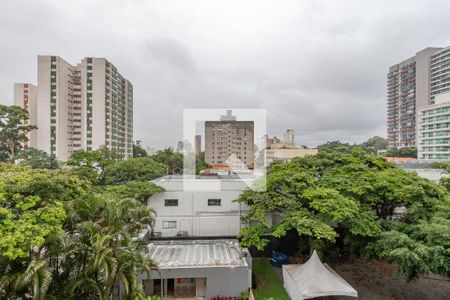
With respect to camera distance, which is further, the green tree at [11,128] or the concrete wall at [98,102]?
the concrete wall at [98,102]

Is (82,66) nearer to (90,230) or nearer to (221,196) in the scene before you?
(221,196)

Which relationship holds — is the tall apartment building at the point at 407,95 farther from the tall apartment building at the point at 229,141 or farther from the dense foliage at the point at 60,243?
the dense foliage at the point at 60,243

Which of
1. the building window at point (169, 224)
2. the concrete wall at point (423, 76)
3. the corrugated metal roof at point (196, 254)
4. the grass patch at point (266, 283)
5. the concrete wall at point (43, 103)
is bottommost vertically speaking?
the grass patch at point (266, 283)

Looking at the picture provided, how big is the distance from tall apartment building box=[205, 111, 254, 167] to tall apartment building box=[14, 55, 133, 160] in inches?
968

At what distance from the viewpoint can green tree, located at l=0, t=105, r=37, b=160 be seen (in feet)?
99.6

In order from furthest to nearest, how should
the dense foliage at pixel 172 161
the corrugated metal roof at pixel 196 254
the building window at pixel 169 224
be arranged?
1. the dense foliage at pixel 172 161
2. the building window at pixel 169 224
3. the corrugated metal roof at pixel 196 254

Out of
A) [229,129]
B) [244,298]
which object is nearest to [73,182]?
[244,298]

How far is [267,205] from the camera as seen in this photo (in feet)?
36.8

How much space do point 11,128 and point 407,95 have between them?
101190 mm

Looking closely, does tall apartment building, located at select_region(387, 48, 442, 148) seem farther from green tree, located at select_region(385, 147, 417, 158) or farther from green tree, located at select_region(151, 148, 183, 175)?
green tree, located at select_region(151, 148, 183, 175)

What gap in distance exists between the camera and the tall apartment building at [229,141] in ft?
104

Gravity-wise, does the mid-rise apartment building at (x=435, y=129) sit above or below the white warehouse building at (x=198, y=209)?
above

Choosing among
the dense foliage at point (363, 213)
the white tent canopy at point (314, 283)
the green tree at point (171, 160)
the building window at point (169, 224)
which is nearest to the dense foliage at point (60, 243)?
the dense foliage at point (363, 213)

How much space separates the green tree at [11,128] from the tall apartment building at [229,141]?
2514cm
